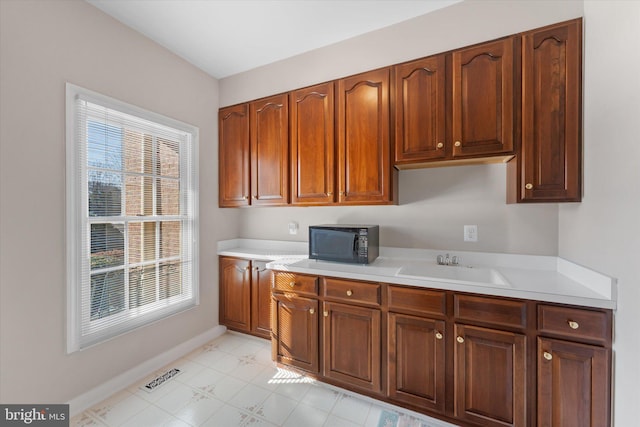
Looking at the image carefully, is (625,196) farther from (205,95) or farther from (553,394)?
(205,95)

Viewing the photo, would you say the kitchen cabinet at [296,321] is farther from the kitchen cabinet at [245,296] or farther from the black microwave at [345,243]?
the kitchen cabinet at [245,296]

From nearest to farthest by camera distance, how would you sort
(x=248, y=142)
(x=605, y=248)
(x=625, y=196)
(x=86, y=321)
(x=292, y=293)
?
(x=625, y=196) → (x=605, y=248) → (x=86, y=321) → (x=292, y=293) → (x=248, y=142)

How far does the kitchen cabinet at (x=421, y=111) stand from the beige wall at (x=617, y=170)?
2.40 feet

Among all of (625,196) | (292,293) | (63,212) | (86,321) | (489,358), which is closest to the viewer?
(625,196)

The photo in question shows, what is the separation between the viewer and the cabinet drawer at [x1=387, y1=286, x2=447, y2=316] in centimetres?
153

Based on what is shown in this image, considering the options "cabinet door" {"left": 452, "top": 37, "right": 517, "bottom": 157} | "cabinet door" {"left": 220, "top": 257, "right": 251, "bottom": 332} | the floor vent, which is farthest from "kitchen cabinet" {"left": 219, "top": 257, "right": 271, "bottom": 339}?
"cabinet door" {"left": 452, "top": 37, "right": 517, "bottom": 157}

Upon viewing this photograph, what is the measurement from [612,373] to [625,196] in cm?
84

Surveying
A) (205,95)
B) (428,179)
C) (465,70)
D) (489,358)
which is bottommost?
(489,358)

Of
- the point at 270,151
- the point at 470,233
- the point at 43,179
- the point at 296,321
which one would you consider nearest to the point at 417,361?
the point at 296,321

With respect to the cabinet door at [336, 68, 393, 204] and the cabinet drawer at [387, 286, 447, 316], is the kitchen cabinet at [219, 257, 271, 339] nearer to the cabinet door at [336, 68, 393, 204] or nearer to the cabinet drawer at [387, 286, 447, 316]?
the cabinet door at [336, 68, 393, 204]

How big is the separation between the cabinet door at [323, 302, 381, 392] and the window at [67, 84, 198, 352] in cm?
151

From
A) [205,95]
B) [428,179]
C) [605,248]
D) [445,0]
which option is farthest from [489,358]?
[205,95]

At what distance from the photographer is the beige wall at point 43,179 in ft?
4.66

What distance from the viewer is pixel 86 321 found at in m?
1.75
